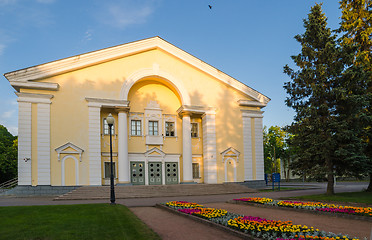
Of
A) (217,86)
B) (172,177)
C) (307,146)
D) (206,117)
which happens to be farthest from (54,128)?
(307,146)

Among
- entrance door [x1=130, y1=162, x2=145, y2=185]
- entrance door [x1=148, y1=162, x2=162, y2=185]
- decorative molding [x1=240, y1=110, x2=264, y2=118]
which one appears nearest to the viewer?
entrance door [x1=130, y1=162, x2=145, y2=185]

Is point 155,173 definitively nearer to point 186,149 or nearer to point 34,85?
point 186,149

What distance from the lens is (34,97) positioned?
80.1 feet

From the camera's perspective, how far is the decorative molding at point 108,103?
2620cm

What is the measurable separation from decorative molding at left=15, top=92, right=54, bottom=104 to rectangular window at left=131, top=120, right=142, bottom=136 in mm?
7473

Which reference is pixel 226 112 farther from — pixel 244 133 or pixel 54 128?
pixel 54 128

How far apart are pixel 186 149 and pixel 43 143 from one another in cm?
1229

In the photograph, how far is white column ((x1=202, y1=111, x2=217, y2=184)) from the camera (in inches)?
1174

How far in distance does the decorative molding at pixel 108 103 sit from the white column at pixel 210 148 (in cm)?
798

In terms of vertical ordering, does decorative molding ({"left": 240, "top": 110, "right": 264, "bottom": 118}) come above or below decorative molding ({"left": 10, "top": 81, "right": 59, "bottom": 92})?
below

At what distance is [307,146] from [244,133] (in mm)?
11681

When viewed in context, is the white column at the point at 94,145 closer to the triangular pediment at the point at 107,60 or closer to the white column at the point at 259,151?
the triangular pediment at the point at 107,60

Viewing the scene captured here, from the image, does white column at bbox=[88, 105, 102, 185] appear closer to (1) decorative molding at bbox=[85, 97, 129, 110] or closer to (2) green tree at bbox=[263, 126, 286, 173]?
(1) decorative molding at bbox=[85, 97, 129, 110]

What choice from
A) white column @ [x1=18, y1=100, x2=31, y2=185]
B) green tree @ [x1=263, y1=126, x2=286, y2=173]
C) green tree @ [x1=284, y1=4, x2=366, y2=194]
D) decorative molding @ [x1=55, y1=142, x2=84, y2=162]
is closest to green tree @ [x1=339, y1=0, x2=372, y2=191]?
green tree @ [x1=284, y1=4, x2=366, y2=194]
